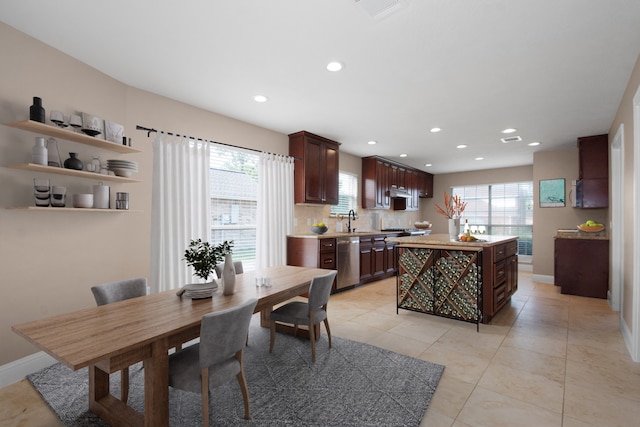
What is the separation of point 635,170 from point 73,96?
4964 mm

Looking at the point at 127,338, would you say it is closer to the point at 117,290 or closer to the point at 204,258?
the point at 204,258

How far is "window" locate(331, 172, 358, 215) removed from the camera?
613 cm

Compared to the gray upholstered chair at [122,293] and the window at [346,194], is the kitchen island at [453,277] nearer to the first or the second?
the window at [346,194]

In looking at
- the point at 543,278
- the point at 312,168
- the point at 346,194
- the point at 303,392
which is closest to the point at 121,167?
the point at 303,392

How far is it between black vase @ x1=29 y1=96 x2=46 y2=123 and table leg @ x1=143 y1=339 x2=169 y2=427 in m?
2.02

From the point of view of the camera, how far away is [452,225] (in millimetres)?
4086

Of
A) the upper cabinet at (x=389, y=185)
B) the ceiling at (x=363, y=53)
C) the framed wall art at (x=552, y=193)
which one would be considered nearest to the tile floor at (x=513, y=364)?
the framed wall art at (x=552, y=193)

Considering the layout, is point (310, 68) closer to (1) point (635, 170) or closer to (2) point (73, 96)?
(2) point (73, 96)

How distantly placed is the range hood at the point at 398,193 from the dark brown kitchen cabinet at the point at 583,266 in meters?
3.09

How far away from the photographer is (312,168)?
5000mm

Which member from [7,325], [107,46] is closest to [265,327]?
[7,325]

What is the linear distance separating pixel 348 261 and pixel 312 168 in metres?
1.66

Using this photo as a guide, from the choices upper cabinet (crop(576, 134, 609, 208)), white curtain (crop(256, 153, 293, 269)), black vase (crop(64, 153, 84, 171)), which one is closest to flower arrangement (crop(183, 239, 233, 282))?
black vase (crop(64, 153, 84, 171))

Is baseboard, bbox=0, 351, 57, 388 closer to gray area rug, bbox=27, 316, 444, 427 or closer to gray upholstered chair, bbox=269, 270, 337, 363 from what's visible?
gray area rug, bbox=27, 316, 444, 427
